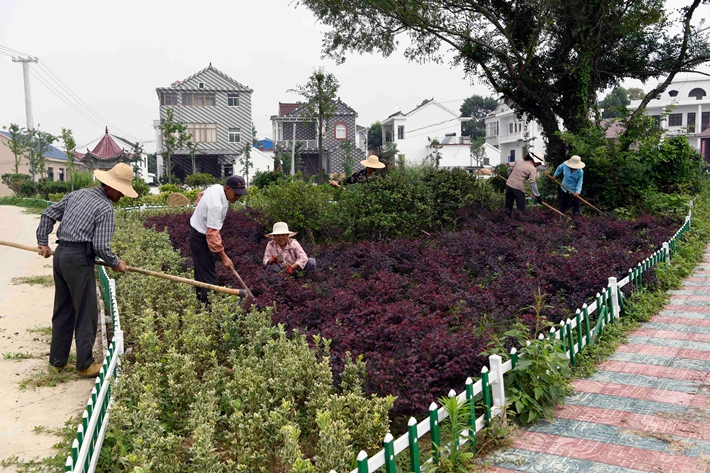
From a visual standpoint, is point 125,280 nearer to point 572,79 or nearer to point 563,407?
point 563,407

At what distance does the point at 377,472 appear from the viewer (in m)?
3.44

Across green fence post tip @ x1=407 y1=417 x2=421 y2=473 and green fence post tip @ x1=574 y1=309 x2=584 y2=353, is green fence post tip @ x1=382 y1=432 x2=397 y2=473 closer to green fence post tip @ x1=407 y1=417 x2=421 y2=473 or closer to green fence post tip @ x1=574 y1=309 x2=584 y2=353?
green fence post tip @ x1=407 y1=417 x2=421 y2=473

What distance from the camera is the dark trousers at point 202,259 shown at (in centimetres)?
663

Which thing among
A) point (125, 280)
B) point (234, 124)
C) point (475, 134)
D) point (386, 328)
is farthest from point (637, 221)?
point (475, 134)

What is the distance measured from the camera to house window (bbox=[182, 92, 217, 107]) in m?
42.1

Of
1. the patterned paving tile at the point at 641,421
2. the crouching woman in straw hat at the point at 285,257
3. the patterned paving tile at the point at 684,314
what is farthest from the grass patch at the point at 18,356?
the patterned paving tile at the point at 684,314

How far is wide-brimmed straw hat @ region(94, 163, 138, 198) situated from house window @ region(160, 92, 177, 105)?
3838 cm

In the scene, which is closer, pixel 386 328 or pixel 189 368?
pixel 189 368

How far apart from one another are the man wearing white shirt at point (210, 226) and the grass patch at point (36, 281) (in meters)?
4.39

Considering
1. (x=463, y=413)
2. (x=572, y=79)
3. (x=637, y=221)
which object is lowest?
(x=463, y=413)

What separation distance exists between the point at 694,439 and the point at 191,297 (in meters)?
4.70

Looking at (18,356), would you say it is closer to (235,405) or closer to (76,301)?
(76,301)

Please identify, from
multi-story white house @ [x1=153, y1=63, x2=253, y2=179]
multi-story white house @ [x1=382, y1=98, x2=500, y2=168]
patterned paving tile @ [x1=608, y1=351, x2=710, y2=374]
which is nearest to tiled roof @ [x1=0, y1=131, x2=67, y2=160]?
multi-story white house @ [x1=153, y1=63, x2=253, y2=179]

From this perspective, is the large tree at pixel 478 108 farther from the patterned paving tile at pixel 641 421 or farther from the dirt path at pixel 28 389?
the patterned paving tile at pixel 641 421
